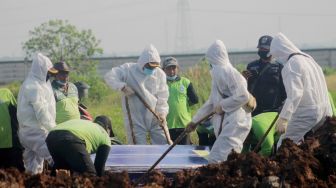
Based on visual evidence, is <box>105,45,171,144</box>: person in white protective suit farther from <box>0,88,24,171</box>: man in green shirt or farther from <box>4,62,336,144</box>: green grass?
<box>4,62,336,144</box>: green grass

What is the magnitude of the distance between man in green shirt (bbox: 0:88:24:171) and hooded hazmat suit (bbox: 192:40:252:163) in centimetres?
209

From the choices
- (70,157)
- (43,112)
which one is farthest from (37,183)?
(43,112)

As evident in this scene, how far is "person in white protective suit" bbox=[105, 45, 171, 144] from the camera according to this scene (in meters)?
12.2

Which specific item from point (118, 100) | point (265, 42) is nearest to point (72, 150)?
point (265, 42)

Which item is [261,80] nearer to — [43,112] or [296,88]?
[296,88]

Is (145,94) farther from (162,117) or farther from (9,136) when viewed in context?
(9,136)

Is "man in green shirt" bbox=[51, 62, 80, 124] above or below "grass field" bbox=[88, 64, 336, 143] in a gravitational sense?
above

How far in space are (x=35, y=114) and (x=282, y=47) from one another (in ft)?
9.62

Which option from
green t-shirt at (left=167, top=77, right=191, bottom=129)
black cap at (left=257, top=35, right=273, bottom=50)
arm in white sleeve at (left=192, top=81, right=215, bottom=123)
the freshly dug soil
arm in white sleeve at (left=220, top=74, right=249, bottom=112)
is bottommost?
green t-shirt at (left=167, top=77, right=191, bottom=129)

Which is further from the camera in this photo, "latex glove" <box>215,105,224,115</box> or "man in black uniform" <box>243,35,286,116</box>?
"man in black uniform" <box>243,35,286,116</box>

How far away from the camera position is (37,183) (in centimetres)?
798

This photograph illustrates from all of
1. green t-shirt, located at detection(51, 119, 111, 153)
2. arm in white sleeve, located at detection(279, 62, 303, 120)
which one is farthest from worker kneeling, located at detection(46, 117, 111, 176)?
arm in white sleeve, located at detection(279, 62, 303, 120)

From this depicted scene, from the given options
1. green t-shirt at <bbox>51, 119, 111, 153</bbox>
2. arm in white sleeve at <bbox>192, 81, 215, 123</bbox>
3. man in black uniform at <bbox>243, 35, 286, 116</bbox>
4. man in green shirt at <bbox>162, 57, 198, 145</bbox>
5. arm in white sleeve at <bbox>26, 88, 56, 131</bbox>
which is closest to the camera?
green t-shirt at <bbox>51, 119, 111, 153</bbox>

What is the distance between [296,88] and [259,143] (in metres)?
0.85
